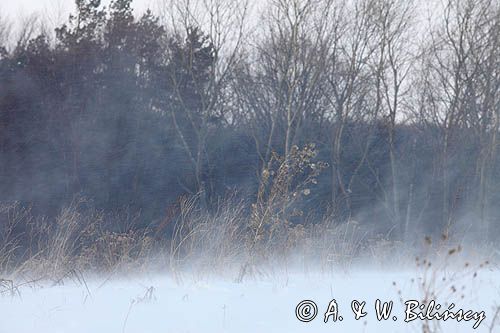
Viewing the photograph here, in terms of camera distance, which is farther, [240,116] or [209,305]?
[240,116]

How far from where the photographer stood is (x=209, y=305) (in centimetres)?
331

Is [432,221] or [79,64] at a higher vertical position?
[79,64]

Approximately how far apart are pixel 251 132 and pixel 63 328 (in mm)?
14830

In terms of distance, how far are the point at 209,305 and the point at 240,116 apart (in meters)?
14.6

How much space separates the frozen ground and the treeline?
32.9ft

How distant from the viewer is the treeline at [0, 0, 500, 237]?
14.1 meters

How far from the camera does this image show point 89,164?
1777 centimetres

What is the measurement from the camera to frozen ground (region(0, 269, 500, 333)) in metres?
3.00

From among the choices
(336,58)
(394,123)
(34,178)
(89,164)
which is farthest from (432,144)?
(34,178)

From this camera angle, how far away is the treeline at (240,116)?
14.1 metres

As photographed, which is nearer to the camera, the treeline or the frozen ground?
the frozen ground

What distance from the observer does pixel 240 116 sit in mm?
17750

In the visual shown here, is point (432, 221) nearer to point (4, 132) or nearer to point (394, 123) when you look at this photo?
point (394, 123)

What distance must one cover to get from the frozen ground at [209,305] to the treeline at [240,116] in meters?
10.0
